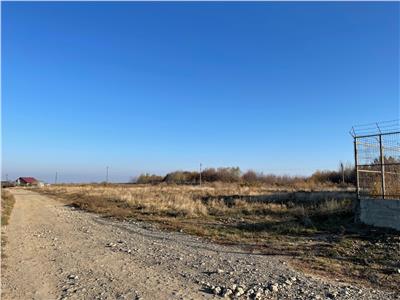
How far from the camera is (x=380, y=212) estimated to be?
1508 cm

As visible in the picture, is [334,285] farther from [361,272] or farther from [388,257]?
[388,257]

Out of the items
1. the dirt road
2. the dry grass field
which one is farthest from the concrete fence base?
the dirt road

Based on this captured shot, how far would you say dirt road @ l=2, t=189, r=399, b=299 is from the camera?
7.44 meters

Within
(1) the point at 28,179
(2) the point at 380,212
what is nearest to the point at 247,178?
(1) the point at 28,179

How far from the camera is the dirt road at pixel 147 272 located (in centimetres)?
744

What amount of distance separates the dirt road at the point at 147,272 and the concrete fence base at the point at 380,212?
19.4 feet

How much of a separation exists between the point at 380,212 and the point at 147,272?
945 cm

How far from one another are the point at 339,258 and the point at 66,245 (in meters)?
7.57

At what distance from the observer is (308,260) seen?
1022 centimetres

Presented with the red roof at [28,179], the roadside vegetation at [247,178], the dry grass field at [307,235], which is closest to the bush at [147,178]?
the roadside vegetation at [247,178]

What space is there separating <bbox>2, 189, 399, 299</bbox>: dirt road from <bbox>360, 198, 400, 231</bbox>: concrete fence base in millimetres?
5925

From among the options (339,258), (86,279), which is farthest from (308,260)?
(86,279)

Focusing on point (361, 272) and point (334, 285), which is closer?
point (334, 285)

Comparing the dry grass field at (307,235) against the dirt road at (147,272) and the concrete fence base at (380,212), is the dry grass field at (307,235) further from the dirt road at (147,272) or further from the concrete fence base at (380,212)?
the dirt road at (147,272)
